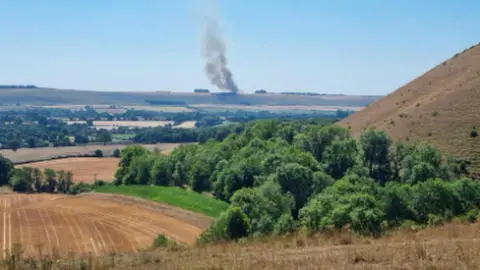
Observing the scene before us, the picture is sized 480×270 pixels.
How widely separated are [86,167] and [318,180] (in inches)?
2438

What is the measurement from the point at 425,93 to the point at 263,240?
6666 cm

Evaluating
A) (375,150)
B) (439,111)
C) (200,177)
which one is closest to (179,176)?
(200,177)

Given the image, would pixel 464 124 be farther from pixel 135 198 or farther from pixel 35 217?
pixel 35 217

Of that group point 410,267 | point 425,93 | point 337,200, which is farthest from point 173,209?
point 410,267

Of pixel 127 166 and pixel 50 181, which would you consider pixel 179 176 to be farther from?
pixel 50 181

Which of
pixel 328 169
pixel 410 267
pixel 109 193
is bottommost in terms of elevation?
pixel 109 193

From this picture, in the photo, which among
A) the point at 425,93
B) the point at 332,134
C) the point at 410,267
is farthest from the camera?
the point at 425,93

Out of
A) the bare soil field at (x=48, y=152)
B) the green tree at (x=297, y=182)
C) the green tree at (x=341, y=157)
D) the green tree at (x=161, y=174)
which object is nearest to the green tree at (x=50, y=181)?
the green tree at (x=161, y=174)

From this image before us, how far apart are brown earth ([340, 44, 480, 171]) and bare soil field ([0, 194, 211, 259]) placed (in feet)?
86.2

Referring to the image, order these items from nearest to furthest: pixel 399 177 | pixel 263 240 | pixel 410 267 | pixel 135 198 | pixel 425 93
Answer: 1. pixel 410 267
2. pixel 263 240
3. pixel 399 177
4. pixel 135 198
5. pixel 425 93

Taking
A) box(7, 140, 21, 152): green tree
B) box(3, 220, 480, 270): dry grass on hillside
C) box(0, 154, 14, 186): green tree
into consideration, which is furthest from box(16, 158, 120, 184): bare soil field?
box(3, 220, 480, 270): dry grass on hillside

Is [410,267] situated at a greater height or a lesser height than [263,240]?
greater

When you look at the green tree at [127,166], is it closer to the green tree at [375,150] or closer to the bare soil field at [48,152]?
the bare soil field at [48,152]

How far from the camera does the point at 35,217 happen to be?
56.8 metres
